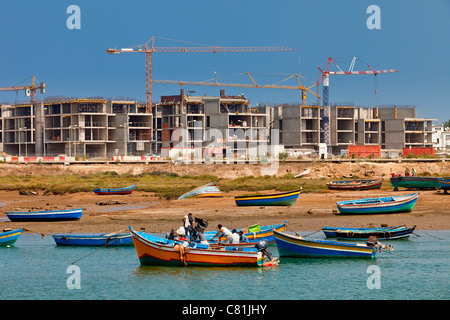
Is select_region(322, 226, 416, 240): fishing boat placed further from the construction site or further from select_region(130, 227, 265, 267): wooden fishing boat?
the construction site

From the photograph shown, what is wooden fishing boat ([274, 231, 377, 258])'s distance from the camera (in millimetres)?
36688

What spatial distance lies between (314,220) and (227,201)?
49.3 feet

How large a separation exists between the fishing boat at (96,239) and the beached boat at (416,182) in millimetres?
36634

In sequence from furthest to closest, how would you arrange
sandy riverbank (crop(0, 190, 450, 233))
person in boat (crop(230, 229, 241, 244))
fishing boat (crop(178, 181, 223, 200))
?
1. fishing boat (crop(178, 181, 223, 200))
2. sandy riverbank (crop(0, 190, 450, 233))
3. person in boat (crop(230, 229, 241, 244))

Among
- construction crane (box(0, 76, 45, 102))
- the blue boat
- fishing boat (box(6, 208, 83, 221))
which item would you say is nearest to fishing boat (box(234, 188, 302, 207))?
fishing boat (box(6, 208, 83, 221))

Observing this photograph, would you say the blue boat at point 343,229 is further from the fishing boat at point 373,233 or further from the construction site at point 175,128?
the construction site at point 175,128

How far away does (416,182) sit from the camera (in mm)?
69125

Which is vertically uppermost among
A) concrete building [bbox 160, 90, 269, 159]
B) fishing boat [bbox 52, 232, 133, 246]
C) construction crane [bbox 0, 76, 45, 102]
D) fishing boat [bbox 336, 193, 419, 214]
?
construction crane [bbox 0, 76, 45, 102]

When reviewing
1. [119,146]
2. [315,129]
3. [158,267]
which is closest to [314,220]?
[158,267]

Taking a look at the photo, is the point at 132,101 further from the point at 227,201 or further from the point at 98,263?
the point at 98,263

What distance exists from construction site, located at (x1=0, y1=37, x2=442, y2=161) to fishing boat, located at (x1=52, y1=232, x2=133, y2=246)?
87.9 meters

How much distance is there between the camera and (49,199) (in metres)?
70.8

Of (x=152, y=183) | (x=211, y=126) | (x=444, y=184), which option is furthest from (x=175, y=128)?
(x=444, y=184)

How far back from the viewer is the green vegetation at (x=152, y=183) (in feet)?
252
